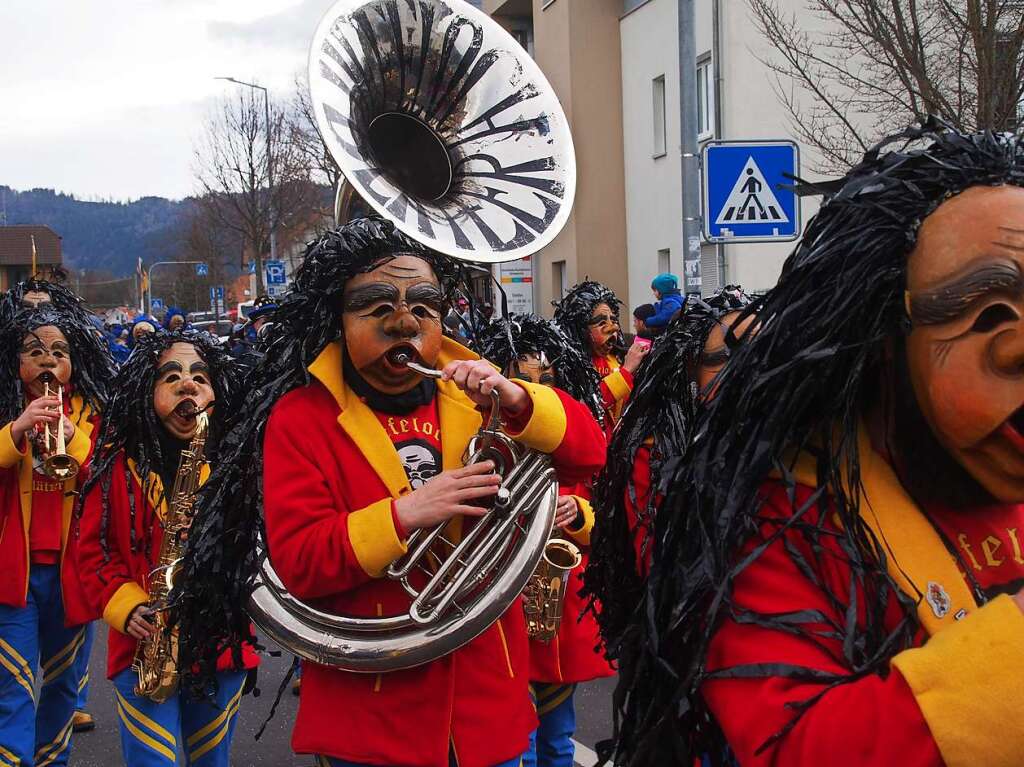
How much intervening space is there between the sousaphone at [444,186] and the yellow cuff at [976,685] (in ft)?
5.87

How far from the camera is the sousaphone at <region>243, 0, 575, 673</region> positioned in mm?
3105

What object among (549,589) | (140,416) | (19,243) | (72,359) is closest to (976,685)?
(549,589)

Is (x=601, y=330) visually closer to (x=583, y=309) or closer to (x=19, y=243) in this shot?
(x=583, y=309)

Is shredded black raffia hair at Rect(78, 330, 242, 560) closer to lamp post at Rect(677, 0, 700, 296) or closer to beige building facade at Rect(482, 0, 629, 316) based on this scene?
lamp post at Rect(677, 0, 700, 296)

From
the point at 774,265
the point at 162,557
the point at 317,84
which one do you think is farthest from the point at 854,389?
the point at 774,265

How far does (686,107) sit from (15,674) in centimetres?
640

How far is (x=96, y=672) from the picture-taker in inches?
307

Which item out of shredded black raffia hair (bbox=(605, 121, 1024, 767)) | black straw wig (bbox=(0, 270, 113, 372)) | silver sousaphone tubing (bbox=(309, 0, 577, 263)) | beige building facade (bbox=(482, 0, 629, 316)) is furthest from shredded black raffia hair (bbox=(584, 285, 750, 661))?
beige building facade (bbox=(482, 0, 629, 316))

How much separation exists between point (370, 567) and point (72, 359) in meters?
3.47

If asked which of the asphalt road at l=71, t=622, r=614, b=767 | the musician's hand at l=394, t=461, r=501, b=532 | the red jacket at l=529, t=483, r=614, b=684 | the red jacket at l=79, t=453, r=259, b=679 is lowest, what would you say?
the asphalt road at l=71, t=622, r=614, b=767

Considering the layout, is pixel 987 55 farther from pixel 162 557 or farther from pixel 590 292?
pixel 162 557

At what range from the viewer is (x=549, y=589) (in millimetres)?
4426

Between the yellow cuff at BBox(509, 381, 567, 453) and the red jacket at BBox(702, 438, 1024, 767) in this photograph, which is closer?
the red jacket at BBox(702, 438, 1024, 767)

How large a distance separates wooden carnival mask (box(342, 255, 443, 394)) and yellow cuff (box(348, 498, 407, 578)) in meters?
0.49
